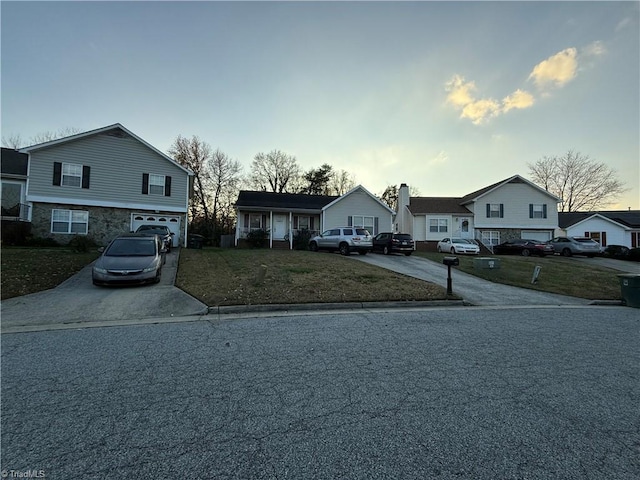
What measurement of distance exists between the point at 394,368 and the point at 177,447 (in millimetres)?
2595

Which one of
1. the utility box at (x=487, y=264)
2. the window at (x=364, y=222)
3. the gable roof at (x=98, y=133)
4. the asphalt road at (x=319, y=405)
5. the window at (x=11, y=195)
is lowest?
the asphalt road at (x=319, y=405)

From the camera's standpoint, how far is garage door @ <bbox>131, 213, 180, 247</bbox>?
2017 centimetres

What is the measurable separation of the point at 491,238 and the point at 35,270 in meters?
34.1

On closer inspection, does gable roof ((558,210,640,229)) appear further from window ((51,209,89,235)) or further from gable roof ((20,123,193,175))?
window ((51,209,89,235))

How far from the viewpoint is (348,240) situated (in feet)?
63.0

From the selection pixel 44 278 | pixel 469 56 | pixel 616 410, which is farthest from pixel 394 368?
pixel 469 56

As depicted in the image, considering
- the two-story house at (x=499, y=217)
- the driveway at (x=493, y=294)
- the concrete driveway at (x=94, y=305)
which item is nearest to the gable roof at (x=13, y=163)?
the concrete driveway at (x=94, y=305)

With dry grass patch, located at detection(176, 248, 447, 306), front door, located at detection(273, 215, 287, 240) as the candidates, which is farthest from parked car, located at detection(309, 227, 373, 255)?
front door, located at detection(273, 215, 287, 240)

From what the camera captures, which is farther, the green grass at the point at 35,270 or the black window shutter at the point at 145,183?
the black window shutter at the point at 145,183

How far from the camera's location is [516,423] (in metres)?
2.70

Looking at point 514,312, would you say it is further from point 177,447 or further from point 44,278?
point 44,278

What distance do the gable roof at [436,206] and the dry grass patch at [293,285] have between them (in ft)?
68.1

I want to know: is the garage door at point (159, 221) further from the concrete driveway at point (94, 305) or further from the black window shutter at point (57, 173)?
the concrete driveway at point (94, 305)

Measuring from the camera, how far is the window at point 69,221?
60.2 feet
